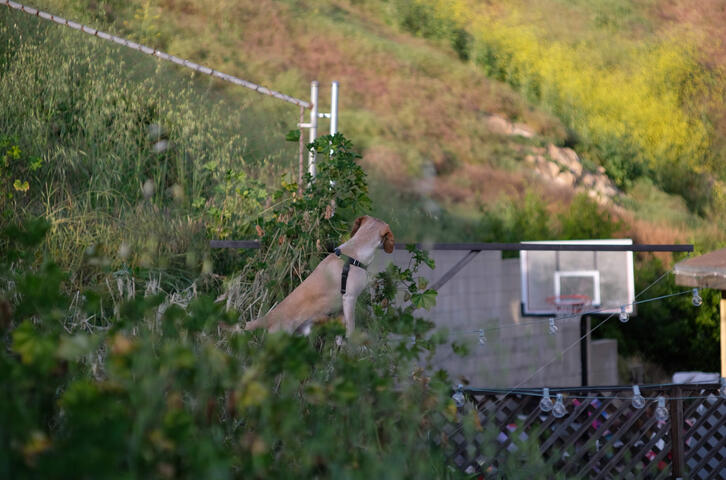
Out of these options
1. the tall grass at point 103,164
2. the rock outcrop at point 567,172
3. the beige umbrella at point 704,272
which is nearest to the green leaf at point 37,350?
the tall grass at point 103,164

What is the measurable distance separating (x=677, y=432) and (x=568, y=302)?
504 centimetres

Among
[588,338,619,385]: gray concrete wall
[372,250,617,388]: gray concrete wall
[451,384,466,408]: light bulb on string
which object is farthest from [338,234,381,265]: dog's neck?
[588,338,619,385]: gray concrete wall

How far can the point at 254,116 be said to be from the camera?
48.1 feet

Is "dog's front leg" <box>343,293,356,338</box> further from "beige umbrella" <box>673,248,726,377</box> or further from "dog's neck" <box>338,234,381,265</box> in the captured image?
"beige umbrella" <box>673,248,726,377</box>

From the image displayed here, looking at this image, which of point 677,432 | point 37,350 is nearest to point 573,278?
point 677,432

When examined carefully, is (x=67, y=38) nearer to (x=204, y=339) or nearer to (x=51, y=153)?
(x=51, y=153)

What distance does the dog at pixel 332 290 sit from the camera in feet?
10.5

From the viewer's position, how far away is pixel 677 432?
14.2 feet

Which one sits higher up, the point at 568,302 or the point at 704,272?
the point at 704,272

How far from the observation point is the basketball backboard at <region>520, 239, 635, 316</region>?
9.12 meters

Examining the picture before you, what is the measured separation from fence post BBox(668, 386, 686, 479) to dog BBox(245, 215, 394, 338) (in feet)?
6.64

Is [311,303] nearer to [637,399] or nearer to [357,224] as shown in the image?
[357,224]

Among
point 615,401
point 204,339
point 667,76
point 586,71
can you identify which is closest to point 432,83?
point 586,71

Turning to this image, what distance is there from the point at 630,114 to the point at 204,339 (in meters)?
18.4
